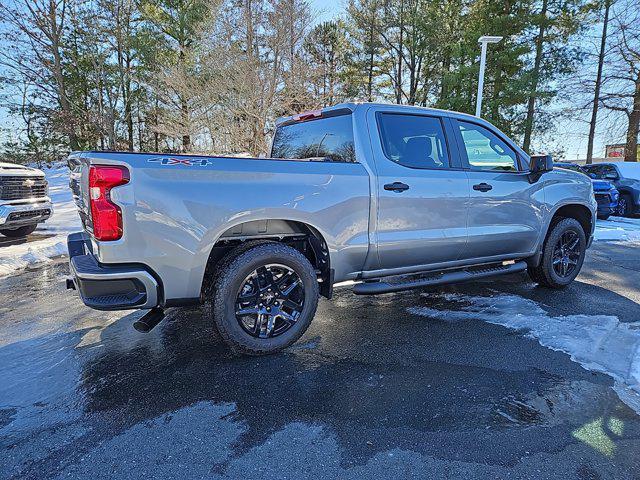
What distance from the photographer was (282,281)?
3.29m

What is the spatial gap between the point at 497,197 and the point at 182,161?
307 centimetres

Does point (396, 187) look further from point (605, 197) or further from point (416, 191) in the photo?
point (605, 197)

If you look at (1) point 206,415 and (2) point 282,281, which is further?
(2) point 282,281

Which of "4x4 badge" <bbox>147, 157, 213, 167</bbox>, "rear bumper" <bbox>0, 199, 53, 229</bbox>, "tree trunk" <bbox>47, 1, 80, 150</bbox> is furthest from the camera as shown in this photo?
"tree trunk" <bbox>47, 1, 80, 150</bbox>

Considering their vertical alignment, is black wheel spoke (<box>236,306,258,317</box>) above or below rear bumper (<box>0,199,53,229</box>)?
below

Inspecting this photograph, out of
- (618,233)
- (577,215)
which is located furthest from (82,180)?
(618,233)

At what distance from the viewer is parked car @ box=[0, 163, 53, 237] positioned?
6.78 meters

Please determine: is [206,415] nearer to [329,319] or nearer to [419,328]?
[329,319]

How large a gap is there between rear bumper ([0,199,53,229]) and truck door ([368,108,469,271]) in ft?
20.7

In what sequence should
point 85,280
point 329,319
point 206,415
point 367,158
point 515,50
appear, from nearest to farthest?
point 206,415, point 85,280, point 367,158, point 329,319, point 515,50

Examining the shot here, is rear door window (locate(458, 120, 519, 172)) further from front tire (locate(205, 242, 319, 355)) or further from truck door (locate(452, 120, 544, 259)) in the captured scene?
front tire (locate(205, 242, 319, 355))

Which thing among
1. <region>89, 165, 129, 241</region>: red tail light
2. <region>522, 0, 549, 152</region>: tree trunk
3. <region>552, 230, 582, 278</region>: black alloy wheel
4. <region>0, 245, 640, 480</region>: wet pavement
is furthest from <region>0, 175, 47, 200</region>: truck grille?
<region>522, 0, 549, 152</region>: tree trunk

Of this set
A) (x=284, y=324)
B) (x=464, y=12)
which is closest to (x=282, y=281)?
(x=284, y=324)

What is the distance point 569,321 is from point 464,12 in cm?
2771
